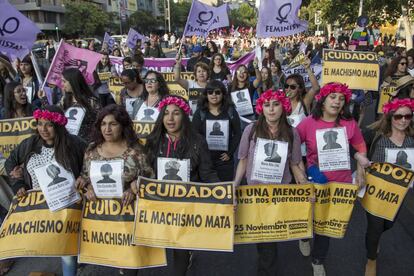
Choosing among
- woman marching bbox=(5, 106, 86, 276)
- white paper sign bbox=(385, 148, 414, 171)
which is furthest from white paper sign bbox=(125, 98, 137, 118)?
white paper sign bbox=(385, 148, 414, 171)

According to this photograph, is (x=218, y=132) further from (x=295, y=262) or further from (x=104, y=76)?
(x=104, y=76)

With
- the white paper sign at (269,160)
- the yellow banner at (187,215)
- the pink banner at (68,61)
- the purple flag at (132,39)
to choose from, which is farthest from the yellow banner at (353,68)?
the purple flag at (132,39)

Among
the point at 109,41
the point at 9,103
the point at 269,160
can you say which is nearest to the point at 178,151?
the point at 269,160

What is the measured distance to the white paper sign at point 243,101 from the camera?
641cm

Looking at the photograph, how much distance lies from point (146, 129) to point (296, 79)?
1989mm

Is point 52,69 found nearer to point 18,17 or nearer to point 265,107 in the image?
point 18,17

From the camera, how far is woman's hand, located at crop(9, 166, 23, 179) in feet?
11.5

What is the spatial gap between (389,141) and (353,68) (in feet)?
10.00

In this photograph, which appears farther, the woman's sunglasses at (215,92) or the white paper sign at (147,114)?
the white paper sign at (147,114)

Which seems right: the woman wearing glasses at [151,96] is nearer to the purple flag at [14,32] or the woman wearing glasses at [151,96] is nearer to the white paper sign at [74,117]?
the white paper sign at [74,117]

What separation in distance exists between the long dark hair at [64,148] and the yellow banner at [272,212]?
147 centimetres

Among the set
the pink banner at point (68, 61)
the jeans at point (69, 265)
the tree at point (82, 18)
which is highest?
the tree at point (82, 18)

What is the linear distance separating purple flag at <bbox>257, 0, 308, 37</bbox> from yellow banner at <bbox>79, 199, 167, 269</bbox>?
16.7 feet

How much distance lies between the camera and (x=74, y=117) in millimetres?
4730
